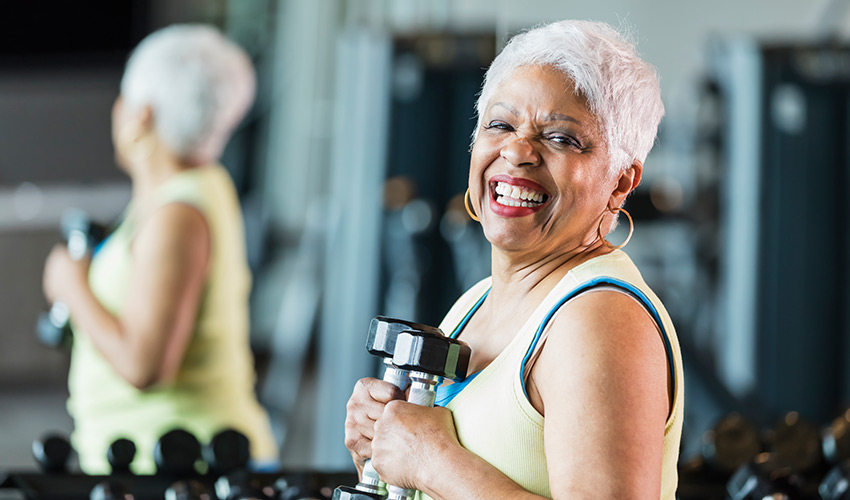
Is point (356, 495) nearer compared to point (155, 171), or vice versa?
point (356, 495)

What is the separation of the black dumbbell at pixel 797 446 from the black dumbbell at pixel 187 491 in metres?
0.93

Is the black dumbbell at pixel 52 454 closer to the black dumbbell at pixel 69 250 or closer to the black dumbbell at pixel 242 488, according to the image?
the black dumbbell at pixel 242 488

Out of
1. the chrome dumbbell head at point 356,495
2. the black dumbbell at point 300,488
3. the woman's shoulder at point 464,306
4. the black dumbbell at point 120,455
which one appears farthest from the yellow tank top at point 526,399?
the black dumbbell at point 120,455

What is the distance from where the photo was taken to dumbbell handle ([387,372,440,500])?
1.00m

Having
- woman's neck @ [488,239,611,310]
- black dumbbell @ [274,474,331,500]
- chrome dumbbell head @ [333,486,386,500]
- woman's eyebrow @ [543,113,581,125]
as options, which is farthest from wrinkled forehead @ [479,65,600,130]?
black dumbbell @ [274,474,331,500]

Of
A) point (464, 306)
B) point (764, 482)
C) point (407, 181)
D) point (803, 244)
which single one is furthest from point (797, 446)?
point (803, 244)

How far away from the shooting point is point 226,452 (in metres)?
1.60

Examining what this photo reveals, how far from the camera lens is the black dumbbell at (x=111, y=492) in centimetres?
143

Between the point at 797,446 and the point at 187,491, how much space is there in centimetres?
101

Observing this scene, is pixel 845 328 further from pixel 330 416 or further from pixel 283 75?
pixel 283 75

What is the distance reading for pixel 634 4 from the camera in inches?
258

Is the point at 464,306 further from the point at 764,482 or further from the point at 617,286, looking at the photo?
the point at 764,482

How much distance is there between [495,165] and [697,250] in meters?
4.04

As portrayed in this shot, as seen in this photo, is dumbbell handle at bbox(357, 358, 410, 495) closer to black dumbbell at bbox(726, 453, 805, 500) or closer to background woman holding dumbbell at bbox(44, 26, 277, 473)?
black dumbbell at bbox(726, 453, 805, 500)
